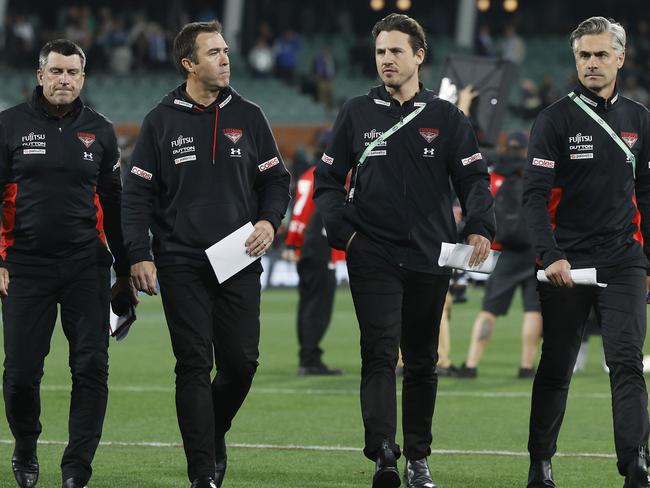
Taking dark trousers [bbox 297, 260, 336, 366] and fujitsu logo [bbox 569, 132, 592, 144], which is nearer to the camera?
fujitsu logo [bbox 569, 132, 592, 144]

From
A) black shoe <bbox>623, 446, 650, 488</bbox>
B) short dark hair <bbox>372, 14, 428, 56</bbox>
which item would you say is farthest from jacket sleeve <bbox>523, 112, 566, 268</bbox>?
black shoe <bbox>623, 446, 650, 488</bbox>

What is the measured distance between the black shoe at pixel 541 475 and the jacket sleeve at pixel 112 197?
229 cm

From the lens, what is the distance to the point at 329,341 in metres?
17.8

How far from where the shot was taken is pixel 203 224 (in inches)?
305

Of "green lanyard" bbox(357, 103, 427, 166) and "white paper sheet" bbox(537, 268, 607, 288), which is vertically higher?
"green lanyard" bbox(357, 103, 427, 166)

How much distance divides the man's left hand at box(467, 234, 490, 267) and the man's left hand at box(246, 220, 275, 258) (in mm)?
987

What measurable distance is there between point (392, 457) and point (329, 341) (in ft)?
33.4

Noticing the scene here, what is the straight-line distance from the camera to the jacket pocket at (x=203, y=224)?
305 inches

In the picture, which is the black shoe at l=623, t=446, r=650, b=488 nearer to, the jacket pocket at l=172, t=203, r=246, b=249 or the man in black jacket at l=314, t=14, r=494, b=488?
the man in black jacket at l=314, t=14, r=494, b=488

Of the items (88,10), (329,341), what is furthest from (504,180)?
(88,10)

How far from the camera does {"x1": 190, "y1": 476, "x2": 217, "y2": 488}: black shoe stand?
752 cm

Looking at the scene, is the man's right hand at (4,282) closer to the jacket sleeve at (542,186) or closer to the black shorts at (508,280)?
the jacket sleeve at (542,186)

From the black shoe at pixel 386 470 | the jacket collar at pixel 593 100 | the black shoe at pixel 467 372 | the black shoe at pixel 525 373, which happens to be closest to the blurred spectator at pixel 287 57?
the black shoe at pixel 467 372

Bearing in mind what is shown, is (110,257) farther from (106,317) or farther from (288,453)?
(288,453)
